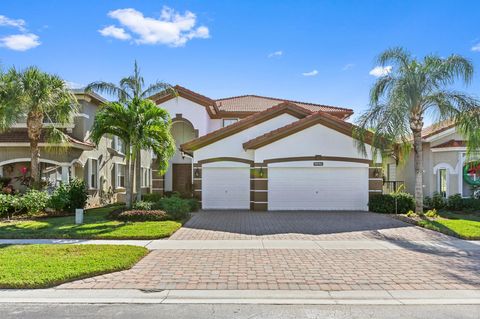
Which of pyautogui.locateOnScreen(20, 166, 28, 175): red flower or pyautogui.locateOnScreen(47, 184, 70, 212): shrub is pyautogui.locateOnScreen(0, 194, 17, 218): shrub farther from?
pyautogui.locateOnScreen(20, 166, 28, 175): red flower

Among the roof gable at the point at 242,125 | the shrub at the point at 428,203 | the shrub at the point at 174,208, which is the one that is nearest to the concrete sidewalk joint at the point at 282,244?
the shrub at the point at 174,208

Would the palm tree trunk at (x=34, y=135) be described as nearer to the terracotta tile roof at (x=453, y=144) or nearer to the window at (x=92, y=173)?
the window at (x=92, y=173)

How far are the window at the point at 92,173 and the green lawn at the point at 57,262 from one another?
12.5 m

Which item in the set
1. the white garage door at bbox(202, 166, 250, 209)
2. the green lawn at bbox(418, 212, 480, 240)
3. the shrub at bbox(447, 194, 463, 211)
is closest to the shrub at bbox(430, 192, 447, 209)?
the shrub at bbox(447, 194, 463, 211)

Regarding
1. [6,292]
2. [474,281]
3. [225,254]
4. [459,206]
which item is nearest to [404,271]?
[474,281]

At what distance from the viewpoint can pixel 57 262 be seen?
831 centimetres

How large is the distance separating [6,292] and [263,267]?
486cm

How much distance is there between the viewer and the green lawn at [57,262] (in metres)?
7.18

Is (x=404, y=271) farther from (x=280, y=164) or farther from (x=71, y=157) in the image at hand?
(x=71, y=157)

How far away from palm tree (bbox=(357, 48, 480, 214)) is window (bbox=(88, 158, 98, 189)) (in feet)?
50.0

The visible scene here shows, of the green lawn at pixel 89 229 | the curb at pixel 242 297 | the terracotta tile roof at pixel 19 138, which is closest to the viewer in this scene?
the curb at pixel 242 297

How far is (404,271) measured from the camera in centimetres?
805

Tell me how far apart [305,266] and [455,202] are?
15.1 metres

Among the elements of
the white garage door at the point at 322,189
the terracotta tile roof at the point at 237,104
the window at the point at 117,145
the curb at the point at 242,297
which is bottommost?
the curb at the point at 242,297
